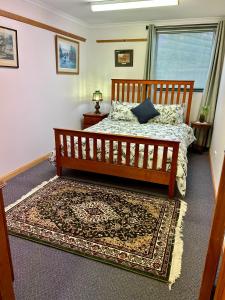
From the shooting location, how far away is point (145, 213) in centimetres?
236

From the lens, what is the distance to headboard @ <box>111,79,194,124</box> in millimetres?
4309

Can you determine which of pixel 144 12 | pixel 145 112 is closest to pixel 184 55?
pixel 144 12

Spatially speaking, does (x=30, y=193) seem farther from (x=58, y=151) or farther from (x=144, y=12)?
(x=144, y=12)

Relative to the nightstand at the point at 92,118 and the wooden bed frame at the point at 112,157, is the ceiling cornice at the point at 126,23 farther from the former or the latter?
the wooden bed frame at the point at 112,157

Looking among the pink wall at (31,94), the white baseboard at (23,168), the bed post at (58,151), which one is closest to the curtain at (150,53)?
the pink wall at (31,94)

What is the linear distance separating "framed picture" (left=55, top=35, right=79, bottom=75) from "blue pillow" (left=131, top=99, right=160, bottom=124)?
5.02 ft

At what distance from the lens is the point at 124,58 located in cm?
477

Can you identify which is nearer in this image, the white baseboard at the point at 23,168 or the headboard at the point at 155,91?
the white baseboard at the point at 23,168

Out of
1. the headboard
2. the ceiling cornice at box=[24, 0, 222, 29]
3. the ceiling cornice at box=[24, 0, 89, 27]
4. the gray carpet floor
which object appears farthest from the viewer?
the headboard

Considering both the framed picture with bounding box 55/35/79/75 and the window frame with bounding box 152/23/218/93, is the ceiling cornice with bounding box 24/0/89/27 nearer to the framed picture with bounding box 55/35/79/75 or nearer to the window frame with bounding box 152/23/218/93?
the framed picture with bounding box 55/35/79/75

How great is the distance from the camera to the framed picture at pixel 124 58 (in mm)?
4703

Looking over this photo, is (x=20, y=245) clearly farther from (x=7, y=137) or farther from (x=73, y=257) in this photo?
(x=7, y=137)

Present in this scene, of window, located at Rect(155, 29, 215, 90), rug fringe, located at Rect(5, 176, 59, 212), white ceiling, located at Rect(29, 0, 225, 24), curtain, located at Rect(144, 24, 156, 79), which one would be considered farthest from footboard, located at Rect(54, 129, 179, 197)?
window, located at Rect(155, 29, 215, 90)

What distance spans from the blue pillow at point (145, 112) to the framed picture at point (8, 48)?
2.12 meters
